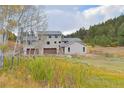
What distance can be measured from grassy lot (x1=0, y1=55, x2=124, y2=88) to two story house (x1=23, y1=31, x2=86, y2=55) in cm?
10

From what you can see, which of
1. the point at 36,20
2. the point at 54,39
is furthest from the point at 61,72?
the point at 36,20

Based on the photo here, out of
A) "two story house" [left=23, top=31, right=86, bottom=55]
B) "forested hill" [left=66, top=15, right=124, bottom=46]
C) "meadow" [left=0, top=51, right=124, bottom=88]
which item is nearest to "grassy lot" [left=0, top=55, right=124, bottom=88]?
"meadow" [left=0, top=51, right=124, bottom=88]

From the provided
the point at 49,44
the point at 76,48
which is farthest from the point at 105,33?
the point at 49,44

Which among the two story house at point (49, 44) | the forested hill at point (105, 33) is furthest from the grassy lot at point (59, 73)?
the forested hill at point (105, 33)

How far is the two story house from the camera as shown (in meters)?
4.32

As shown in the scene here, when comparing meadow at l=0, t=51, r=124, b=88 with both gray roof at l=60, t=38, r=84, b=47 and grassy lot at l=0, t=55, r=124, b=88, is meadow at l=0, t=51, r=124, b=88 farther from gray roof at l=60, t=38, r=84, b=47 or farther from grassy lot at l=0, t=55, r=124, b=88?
gray roof at l=60, t=38, r=84, b=47

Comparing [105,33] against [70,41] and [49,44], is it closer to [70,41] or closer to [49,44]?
[70,41]

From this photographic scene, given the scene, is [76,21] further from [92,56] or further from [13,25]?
[13,25]

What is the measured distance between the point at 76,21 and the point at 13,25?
0.75 metres

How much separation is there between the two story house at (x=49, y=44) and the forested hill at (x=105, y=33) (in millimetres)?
109
